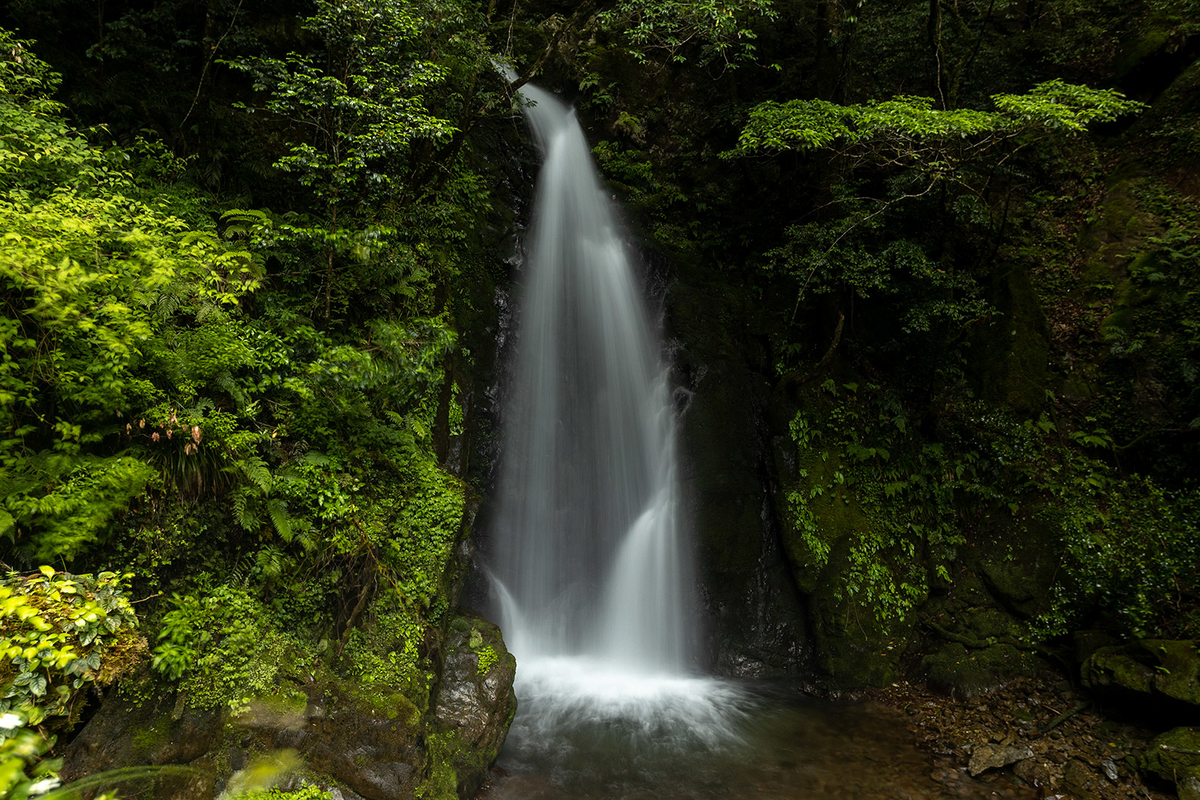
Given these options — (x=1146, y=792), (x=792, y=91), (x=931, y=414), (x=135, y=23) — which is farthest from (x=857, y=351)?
(x=135, y=23)

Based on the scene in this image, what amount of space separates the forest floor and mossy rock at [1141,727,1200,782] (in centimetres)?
20

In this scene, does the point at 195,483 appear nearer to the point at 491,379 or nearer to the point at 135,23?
the point at 491,379

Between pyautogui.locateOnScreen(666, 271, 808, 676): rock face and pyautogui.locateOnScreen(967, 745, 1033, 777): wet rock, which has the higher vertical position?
pyautogui.locateOnScreen(666, 271, 808, 676): rock face

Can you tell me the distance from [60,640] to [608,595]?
6.72m

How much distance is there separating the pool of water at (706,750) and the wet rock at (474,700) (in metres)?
0.41

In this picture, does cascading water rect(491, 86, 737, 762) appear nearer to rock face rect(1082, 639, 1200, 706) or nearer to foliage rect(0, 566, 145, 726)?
foliage rect(0, 566, 145, 726)

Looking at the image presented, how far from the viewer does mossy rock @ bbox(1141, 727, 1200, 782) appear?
569cm

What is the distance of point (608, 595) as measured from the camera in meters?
8.77

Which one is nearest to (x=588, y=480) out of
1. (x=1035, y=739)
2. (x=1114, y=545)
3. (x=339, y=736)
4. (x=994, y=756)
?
(x=339, y=736)

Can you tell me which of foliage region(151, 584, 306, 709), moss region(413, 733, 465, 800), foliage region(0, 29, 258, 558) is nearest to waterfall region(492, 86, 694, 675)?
moss region(413, 733, 465, 800)

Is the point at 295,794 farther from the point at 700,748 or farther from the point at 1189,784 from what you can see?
the point at 1189,784

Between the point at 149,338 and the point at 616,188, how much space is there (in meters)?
10.0

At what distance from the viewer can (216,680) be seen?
4066 mm

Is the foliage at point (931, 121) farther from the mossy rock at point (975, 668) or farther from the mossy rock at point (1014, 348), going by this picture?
the mossy rock at point (975, 668)
